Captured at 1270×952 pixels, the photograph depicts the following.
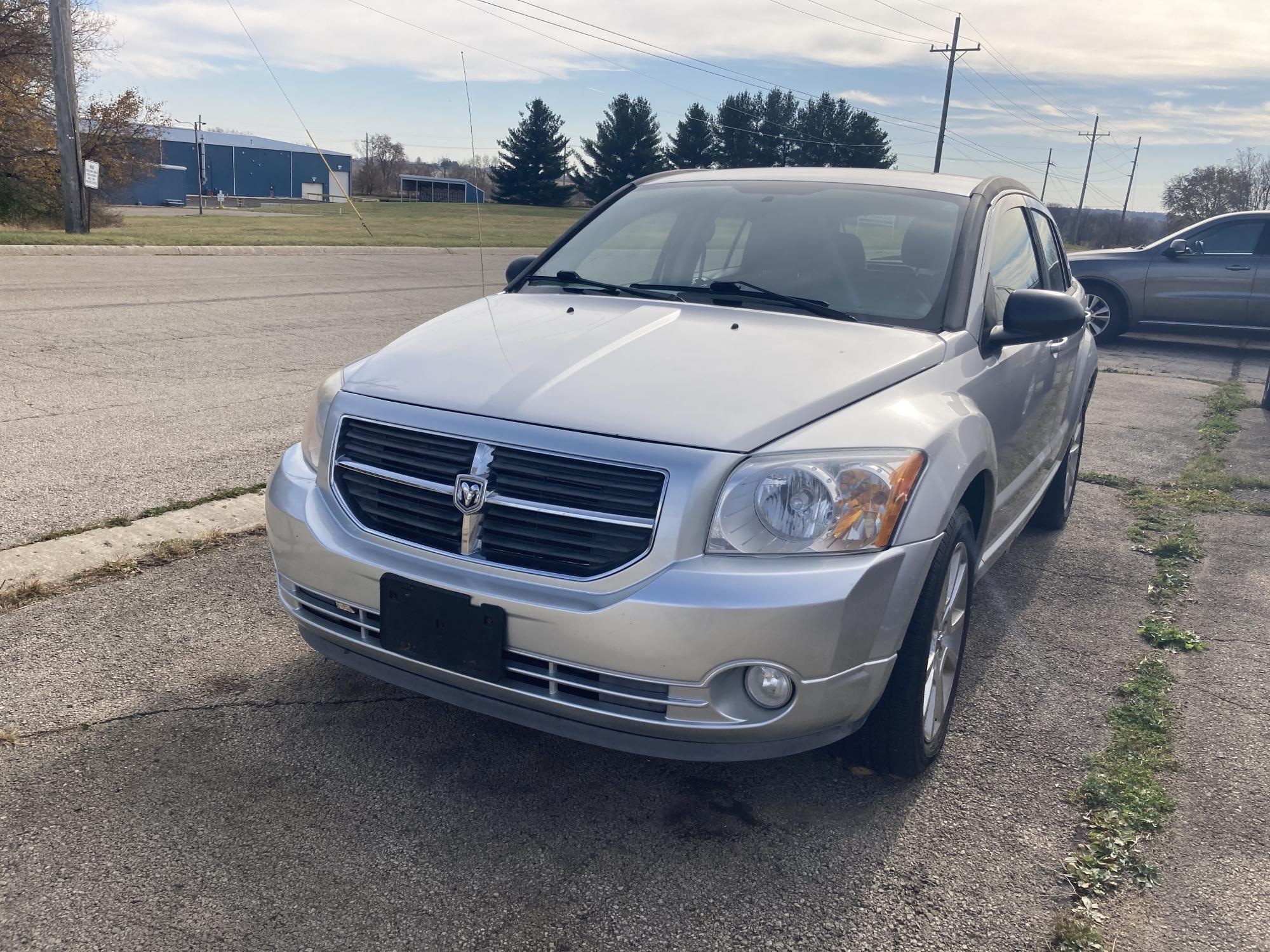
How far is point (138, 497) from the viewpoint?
491 centimetres

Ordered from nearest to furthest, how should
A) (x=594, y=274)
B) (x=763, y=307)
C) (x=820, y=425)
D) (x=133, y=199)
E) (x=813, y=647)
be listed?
1. (x=813, y=647)
2. (x=820, y=425)
3. (x=763, y=307)
4. (x=594, y=274)
5. (x=133, y=199)

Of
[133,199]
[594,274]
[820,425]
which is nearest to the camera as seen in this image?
[820,425]

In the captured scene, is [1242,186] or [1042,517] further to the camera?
[1242,186]

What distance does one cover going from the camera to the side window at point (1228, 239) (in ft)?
42.5

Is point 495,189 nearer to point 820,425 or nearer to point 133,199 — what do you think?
point 133,199

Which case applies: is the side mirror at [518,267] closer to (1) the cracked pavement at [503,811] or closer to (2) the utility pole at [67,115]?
(1) the cracked pavement at [503,811]

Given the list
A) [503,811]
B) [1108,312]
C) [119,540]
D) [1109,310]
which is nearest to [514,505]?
[503,811]

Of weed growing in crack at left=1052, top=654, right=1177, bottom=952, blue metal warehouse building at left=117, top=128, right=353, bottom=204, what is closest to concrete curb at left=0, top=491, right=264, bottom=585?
weed growing in crack at left=1052, top=654, right=1177, bottom=952

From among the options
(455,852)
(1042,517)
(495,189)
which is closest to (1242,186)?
(495,189)

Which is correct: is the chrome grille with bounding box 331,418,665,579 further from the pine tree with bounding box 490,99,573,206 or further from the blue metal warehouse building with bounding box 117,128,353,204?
the blue metal warehouse building with bounding box 117,128,353,204

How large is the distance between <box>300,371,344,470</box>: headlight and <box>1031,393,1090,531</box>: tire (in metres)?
3.65

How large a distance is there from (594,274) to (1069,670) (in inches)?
92.3

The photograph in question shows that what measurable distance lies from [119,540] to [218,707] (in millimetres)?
1511

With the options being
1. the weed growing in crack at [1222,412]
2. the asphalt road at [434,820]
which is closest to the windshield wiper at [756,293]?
the asphalt road at [434,820]
